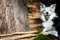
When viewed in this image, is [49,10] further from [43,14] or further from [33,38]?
[33,38]

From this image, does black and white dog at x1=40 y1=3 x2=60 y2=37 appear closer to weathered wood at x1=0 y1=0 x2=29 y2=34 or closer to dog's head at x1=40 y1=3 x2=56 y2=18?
dog's head at x1=40 y1=3 x2=56 y2=18

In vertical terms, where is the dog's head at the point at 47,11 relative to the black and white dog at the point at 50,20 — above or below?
above

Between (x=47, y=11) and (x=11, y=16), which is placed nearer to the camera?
(x=47, y=11)

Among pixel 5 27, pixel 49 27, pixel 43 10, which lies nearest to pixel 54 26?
pixel 49 27

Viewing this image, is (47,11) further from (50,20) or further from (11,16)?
→ (11,16)

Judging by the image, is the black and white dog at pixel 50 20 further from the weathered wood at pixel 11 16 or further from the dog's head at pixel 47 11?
the weathered wood at pixel 11 16

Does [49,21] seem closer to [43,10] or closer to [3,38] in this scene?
[43,10]

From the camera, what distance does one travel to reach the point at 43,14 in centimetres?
387

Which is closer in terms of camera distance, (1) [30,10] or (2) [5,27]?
(2) [5,27]

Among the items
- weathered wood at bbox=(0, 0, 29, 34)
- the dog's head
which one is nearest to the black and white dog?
the dog's head

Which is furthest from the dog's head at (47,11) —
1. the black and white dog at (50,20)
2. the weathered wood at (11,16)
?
the weathered wood at (11,16)

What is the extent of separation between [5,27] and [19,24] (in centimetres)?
24

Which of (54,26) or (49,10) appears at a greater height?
(49,10)

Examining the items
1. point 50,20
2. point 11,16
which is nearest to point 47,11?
point 50,20
